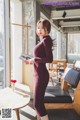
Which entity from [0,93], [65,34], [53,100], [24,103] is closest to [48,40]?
[24,103]

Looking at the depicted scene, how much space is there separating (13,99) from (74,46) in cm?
869

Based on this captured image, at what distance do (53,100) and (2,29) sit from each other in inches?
61.2

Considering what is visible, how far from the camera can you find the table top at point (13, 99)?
1.99 meters

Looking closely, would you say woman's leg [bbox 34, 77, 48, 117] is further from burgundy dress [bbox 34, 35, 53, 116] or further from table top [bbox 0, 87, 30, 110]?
table top [bbox 0, 87, 30, 110]

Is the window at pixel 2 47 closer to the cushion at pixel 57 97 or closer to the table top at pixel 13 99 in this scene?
the cushion at pixel 57 97

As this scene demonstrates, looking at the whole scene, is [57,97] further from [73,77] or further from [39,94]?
[39,94]

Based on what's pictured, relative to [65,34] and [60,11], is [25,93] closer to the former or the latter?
[60,11]

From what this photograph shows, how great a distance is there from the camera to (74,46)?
10523mm

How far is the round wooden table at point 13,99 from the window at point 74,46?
8246mm

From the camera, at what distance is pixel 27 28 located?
428 centimetres

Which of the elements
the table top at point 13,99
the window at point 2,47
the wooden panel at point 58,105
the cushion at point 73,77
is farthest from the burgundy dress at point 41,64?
the window at point 2,47

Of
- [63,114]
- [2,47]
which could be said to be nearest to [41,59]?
[63,114]

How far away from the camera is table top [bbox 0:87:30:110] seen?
1993 millimetres

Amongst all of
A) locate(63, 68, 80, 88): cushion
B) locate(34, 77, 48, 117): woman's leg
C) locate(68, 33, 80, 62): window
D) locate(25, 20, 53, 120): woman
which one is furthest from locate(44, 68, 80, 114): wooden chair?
locate(68, 33, 80, 62): window
